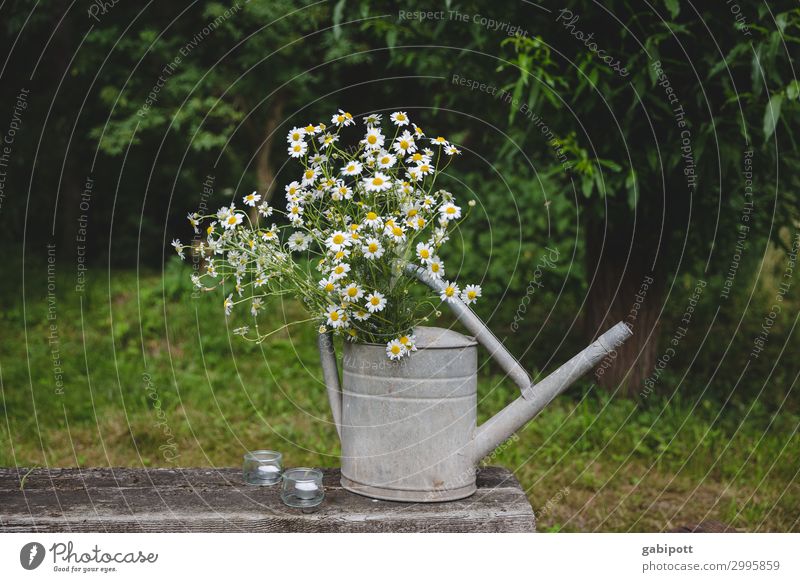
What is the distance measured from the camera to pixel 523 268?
6.88 metres

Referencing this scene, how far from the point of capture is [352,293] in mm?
2051

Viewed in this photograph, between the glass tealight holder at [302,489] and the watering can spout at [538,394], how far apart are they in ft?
1.39

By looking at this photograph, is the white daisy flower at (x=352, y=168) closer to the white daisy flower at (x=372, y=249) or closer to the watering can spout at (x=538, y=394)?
the white daisy flower at (x=372, y=249)

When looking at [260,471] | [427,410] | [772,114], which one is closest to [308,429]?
[260,471]

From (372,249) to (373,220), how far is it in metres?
0.07

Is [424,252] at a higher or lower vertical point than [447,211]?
lower

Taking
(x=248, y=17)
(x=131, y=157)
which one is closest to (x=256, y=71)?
(x=248, y=17)

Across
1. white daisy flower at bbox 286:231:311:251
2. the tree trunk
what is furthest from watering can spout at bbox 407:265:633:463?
the tree trunk

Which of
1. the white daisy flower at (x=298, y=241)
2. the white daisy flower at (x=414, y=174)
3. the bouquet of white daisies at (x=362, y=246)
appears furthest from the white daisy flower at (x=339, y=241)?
the white daisy flower at (x=414, y=174)

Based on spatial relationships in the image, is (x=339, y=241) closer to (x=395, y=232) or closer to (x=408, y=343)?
(x=395, y=232)

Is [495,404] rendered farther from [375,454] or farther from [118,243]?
[118,243]

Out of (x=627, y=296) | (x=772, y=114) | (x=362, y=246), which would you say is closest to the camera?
(x=362, y=246)

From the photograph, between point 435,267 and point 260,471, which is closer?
point 435,267
